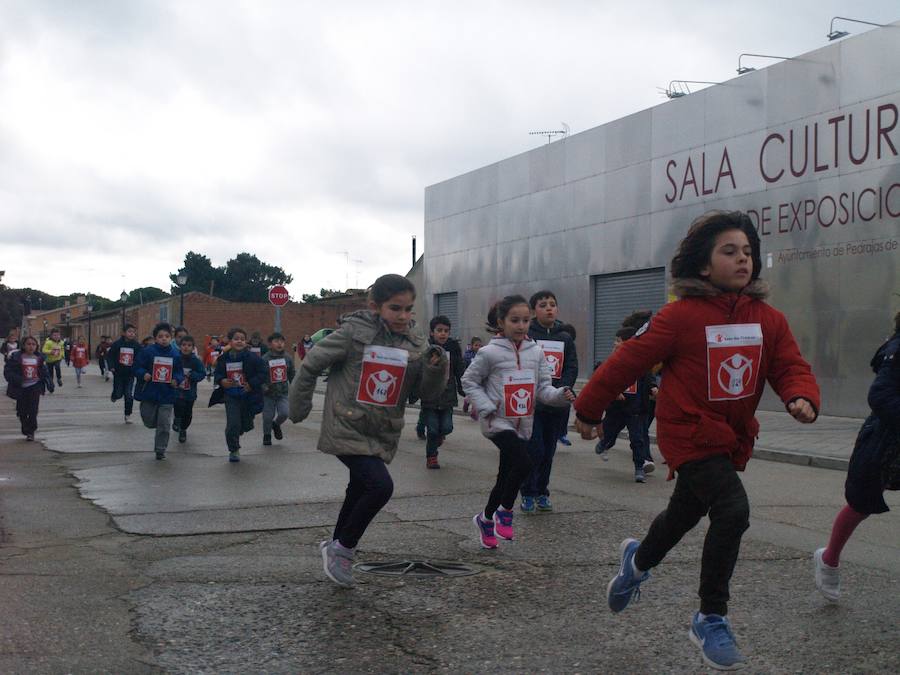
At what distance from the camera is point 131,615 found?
186 inches

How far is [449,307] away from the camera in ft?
116

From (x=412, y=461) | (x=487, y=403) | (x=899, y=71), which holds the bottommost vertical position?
(x=412, y=461)

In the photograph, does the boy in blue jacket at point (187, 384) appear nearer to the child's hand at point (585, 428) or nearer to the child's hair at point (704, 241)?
the child's hand at point (585, 428)

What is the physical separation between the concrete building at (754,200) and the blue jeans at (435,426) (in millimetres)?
10143

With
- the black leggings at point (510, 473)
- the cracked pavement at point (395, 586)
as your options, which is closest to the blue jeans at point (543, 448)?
the cracked pavement at point (395, 586)

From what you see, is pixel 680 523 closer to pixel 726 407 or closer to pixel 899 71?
pixel 726 407

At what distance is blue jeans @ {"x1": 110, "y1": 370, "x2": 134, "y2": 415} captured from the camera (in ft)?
59.5

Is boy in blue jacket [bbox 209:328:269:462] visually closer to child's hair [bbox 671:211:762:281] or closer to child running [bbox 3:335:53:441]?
child running [bbox 3:335:53:441]

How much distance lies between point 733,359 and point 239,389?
28.9 ft

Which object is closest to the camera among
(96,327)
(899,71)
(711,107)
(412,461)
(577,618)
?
(577,618)

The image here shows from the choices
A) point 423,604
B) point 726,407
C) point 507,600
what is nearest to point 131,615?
point 423,604

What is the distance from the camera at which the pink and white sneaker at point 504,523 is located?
654cm

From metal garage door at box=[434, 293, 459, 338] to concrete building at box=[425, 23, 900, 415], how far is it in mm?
2410

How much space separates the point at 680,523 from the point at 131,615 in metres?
2.51
